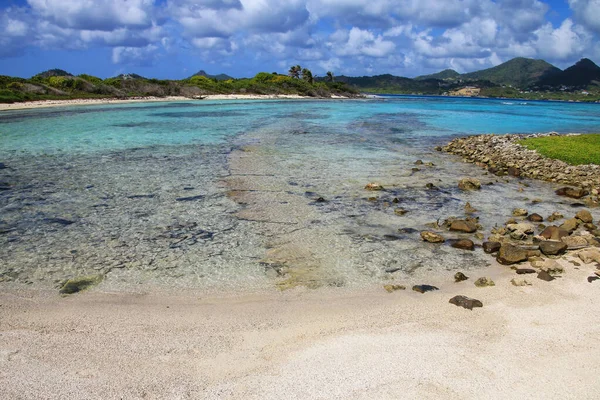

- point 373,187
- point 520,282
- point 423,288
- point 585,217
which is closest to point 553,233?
point 585,217

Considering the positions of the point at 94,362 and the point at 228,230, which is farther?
the point at 228,230

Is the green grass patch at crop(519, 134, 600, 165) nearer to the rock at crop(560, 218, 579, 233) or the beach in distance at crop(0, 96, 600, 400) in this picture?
the beach in distance at crop(0, 96, 600, 400)

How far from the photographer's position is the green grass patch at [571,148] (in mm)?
18062

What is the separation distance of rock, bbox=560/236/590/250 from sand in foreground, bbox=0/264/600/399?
1812 millimetres

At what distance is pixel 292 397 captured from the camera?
14.5ft

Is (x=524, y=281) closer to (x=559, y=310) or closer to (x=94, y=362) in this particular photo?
(x=559, y=310)

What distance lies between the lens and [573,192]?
13617 mm

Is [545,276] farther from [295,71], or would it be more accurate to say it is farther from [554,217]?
[295,71]

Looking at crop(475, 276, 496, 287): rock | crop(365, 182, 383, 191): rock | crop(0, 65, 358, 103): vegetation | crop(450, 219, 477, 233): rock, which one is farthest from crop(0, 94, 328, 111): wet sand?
crop(475, 276, 496, 287): rock

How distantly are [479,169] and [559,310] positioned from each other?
1345 cm

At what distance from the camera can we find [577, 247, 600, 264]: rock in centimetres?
800

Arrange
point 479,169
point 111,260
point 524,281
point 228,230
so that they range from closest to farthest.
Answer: point 524,281
point 111,260
point 228,230
point 479,169

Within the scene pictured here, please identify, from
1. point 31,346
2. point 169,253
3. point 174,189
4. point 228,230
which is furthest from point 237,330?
point 174,189

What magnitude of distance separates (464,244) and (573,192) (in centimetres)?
726
